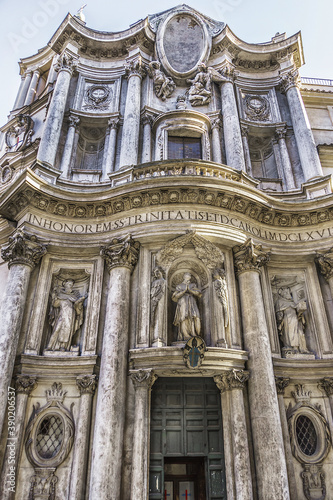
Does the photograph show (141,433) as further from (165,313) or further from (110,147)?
(110,147)

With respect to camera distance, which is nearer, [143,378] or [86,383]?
[143,378]

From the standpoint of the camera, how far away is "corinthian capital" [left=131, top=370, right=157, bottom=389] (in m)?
9.59

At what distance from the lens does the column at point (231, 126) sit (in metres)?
14.6

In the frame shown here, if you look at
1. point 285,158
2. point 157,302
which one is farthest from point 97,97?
point 157,302

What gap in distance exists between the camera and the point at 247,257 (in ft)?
37.9

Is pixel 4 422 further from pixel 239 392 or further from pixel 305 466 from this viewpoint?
pixel 305 466

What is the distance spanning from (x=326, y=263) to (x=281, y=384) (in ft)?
13.1

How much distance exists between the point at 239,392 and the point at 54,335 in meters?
5.18

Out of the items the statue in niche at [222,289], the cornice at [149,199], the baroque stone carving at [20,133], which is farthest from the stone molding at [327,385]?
the baroque stone carving at [20,133]

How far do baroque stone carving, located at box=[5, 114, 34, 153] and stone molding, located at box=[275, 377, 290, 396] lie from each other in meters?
13.8

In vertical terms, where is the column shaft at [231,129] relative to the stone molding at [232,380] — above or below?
above

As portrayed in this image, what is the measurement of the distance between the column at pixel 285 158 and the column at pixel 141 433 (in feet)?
30.6

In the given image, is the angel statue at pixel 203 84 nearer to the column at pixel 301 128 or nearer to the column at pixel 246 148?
the column at pixel 246 148

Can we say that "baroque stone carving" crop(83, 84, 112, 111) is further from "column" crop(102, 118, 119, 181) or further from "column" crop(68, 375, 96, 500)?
"column" crop(68, 375, 96, 500)
